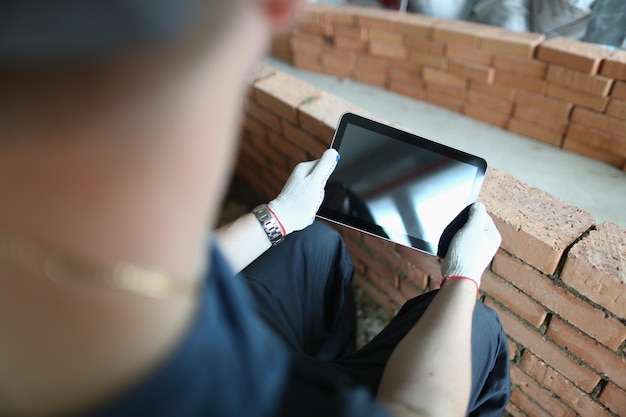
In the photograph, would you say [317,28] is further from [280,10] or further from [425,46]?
[280,10]

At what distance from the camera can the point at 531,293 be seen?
3.61ft

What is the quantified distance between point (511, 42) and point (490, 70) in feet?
0.42

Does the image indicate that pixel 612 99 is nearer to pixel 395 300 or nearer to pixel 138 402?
pixel 395 300

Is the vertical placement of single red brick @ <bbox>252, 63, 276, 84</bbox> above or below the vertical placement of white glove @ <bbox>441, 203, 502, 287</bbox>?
above

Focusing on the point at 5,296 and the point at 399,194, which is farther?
the point at 399,194

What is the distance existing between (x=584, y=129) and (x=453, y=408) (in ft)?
4.29

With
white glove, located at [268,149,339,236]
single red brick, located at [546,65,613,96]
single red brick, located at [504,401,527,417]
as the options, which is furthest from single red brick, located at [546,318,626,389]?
single red brick, located at [546,65,613,96]

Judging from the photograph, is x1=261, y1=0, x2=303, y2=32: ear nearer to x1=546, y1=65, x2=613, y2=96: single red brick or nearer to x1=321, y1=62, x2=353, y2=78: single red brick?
x1=546, y1=65, x2=613, y2=96: single red brick

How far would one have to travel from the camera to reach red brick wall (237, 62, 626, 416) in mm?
960

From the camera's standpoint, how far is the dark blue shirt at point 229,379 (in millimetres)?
390

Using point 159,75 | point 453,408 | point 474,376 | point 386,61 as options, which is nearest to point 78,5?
point 159,75

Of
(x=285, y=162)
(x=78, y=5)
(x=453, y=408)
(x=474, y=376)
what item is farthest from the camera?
(x=285, y=162)

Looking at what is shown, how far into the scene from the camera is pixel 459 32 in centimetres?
179

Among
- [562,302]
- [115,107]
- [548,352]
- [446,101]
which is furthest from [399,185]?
[446,101]
